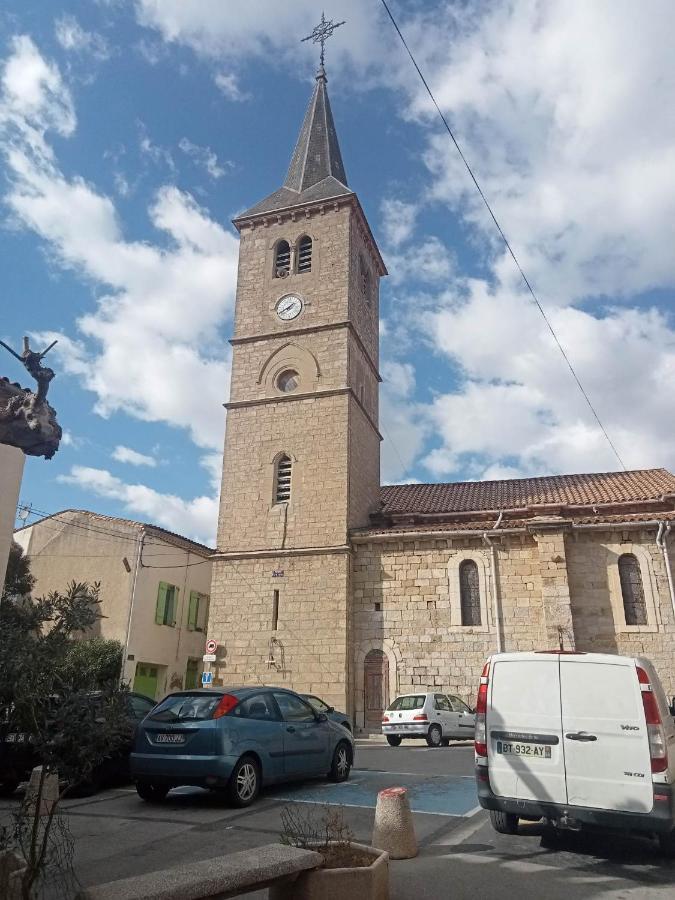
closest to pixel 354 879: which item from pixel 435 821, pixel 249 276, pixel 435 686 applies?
pixel 435 821

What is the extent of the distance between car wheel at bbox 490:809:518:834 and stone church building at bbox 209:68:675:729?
44.2 feet

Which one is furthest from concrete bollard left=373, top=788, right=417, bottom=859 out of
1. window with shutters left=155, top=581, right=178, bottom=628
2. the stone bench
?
window with shutters left=155, top=581, right=178, bottom=628

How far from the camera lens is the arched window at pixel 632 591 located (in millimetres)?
19562

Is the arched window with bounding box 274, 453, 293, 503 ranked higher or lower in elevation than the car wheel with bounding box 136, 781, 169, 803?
higher

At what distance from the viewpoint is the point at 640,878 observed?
5133mm

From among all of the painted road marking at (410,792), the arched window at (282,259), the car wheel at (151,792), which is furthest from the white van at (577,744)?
the arched window at (282,259)

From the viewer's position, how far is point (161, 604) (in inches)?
985

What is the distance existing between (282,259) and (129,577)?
1331cm

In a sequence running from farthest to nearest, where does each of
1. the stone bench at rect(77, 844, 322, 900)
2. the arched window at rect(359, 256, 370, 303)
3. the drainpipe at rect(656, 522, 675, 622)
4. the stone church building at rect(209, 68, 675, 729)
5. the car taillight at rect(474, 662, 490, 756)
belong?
1. the arched window at rect(359, 256, 370, 303)
2. the stone church building at rect(209, 68, 675, 729)
3. the drainpipe at rect(656, 522, 675, 622)
4. the car taillight at rect(474, 662, 490, 756)
5. the stone bench at rect(77, 844, 322, 900)

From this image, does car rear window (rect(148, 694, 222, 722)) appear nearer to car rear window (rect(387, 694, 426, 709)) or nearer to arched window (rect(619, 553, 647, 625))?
car rear window (rect(387, 694, 426, 709))

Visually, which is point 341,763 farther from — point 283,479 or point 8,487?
point 283,479

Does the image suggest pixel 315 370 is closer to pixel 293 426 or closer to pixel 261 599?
pixel 293 426

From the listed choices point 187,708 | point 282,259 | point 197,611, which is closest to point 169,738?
point 187,708

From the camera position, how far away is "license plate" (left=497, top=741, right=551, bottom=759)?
5.86 metres
